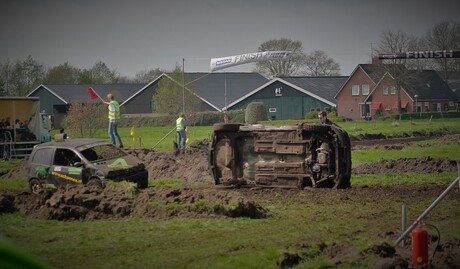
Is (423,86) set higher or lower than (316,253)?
higher

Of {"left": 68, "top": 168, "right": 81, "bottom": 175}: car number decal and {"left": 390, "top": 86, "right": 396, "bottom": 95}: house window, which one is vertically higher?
{"left": 390, "top": 86, "right": 396, "bottom": 95}: house window

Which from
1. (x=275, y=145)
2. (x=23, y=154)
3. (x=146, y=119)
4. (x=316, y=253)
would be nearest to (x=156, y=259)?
(x=316, y=253)

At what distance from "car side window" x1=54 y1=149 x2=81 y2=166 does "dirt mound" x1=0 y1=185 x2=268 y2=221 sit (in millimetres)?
3084

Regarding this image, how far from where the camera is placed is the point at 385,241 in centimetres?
991

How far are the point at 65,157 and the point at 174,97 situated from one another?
49848 mm

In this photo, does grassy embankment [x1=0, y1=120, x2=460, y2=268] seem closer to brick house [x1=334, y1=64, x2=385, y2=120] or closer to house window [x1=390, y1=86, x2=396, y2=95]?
house window [x1=390, y1=86, x2=396, y2=95]

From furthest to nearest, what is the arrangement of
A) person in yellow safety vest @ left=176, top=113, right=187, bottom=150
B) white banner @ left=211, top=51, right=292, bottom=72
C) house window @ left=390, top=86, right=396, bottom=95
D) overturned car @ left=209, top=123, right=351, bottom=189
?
1. house window @ left=390, top=86, right=396, bottom=95
2. white banner @ left=211, top=51, right=292, bottom=72
3. person in yellow safety vest @ left=176, top=113, right=187, bottom=150
4. overturned car @ left=209, top=123, right=351, bottom=189

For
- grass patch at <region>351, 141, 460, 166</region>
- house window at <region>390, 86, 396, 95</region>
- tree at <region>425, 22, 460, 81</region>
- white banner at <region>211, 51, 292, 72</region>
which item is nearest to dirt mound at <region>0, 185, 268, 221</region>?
grass patch at <region>351, 141, 460, 166</region>

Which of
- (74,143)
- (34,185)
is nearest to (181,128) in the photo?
(74,143)

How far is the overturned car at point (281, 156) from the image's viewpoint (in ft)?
57.5

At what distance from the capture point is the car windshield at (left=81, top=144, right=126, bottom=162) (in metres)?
18.8

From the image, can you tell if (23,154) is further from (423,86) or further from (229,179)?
(423,86)

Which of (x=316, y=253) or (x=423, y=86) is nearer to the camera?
(x=316, y=253)

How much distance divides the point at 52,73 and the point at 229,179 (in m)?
55.1
